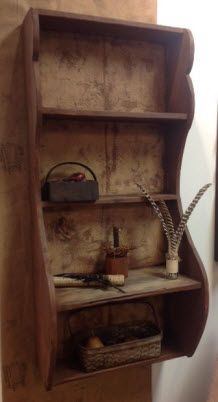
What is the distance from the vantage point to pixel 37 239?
1.36 metres

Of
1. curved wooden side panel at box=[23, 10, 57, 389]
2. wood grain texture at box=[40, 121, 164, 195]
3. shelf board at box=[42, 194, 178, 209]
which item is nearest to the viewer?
curved wooden side panel at box=[23, 10, 57, 389]

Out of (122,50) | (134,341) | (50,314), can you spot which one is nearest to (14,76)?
(122,50)

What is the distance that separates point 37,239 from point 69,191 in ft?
0.63

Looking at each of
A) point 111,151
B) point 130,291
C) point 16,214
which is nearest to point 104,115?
point 111,151

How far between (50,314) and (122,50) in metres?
1.00

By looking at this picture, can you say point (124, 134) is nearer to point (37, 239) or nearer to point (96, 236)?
point (96, 236)

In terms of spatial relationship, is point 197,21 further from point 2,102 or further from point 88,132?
point 2,102

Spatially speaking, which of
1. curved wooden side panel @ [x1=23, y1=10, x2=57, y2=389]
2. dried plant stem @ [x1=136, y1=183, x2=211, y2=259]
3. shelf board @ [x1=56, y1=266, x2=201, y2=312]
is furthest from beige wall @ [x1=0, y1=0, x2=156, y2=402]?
dried plant stem @ [x1=136, y1=183, x2=211, y2=259]

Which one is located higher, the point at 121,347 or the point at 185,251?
the point at 185,251

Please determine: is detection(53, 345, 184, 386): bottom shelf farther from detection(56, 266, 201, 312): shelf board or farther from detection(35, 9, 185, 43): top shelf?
detection(35, 9, 185, 43): top shelf

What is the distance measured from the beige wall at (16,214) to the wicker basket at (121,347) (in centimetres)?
24

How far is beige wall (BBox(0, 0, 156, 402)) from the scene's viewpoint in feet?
4.61

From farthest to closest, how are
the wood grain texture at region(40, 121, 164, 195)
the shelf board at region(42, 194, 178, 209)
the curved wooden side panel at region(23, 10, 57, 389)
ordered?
the wood grain texture at region(40, 121, 164, 195), the shelf board at region(42, 194, 178, 209), the curved wooden side panel at region(23, 10, 57, 389)

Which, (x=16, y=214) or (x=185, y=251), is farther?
(x=185, y=251)
